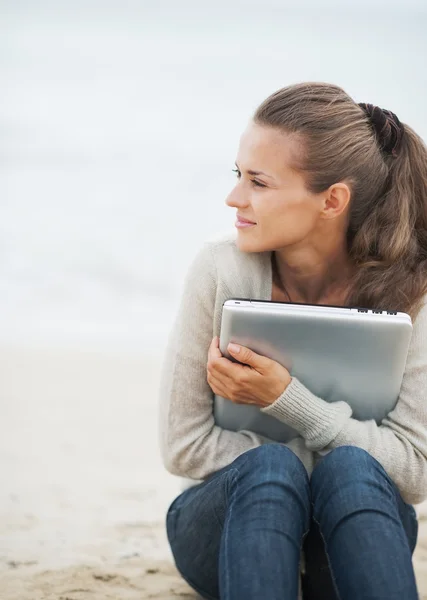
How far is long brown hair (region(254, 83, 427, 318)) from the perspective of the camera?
1.98 metres

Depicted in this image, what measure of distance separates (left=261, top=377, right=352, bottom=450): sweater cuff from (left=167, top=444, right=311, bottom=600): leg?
0.42 ft

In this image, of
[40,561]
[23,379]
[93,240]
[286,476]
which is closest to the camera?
[286,476]

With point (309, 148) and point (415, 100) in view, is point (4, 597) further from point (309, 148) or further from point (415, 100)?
point (415, 100)

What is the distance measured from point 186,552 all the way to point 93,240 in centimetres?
723

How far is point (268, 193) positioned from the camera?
77.6 inches

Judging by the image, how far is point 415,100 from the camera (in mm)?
12883

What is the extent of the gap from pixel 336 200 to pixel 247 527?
0.88 m

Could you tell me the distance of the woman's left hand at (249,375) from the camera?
6.13 feet

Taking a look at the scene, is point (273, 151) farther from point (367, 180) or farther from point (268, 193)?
point (367, 180)

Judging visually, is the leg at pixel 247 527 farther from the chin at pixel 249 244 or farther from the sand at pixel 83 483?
the chin at pixel 249 244

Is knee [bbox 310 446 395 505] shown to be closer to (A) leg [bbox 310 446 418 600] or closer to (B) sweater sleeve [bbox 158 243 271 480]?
(A) leg [bbox 310 446 418 600]

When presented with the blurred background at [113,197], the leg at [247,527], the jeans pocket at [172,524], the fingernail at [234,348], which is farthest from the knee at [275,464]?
the blurred background at [113,197]

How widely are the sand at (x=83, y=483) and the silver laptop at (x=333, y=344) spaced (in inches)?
28.2

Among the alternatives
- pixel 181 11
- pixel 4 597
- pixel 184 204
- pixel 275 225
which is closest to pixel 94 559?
pixel 4 597
